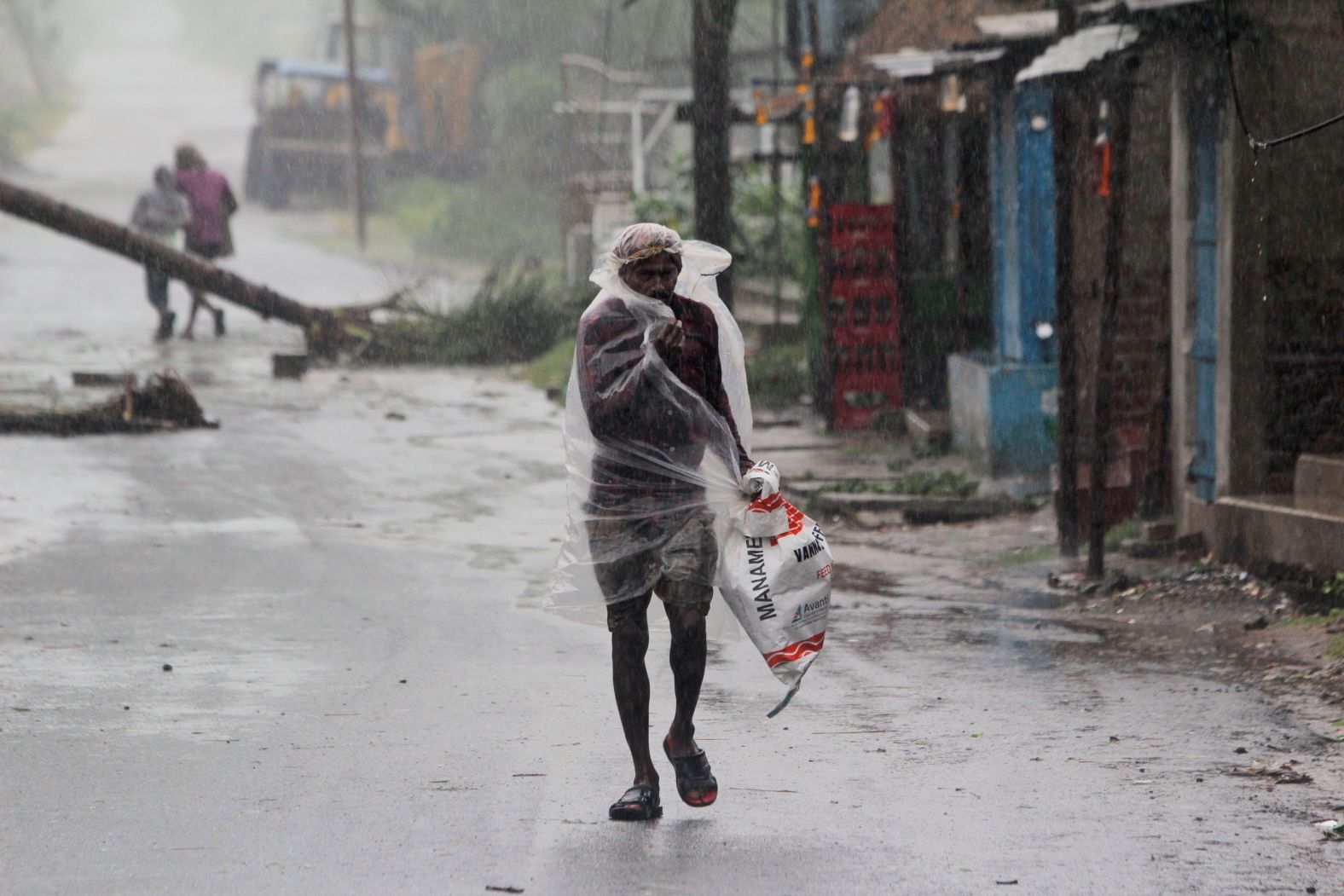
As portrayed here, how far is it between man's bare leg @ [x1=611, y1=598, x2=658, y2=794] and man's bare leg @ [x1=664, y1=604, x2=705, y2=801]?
0.08 meters

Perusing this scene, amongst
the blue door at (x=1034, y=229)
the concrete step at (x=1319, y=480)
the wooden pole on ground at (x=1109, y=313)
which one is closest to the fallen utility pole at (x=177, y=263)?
the blue door at (x=1034, y=229)

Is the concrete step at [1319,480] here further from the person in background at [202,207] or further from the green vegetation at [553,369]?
the person in background at [202,207]

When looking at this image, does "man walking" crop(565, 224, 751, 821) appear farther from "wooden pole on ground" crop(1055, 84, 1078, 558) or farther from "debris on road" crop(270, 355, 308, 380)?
"debris on road" crop(270, 355, 308, 380)

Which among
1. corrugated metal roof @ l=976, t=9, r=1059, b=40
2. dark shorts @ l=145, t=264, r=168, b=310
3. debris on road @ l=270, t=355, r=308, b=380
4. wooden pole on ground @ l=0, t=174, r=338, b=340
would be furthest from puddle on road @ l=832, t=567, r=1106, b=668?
dark shorts @ l=145, t=264, r=168, b=310

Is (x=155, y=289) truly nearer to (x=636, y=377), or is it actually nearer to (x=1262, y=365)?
(x=1262, y=365)

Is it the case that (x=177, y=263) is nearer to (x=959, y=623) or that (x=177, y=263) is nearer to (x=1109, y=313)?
(x=1109, y=313)

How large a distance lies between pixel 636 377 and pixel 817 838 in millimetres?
1305

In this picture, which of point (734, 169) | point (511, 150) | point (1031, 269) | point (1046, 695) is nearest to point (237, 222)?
point (511, 150)

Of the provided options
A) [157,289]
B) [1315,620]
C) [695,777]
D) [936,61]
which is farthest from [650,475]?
[157,289]

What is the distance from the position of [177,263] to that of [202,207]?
2122 mm

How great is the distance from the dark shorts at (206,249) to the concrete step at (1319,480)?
14195 millimetres

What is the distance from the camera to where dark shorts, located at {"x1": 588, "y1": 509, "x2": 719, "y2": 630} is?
4727 millimetres

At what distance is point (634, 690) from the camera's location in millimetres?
4789

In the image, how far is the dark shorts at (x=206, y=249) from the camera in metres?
19.6
